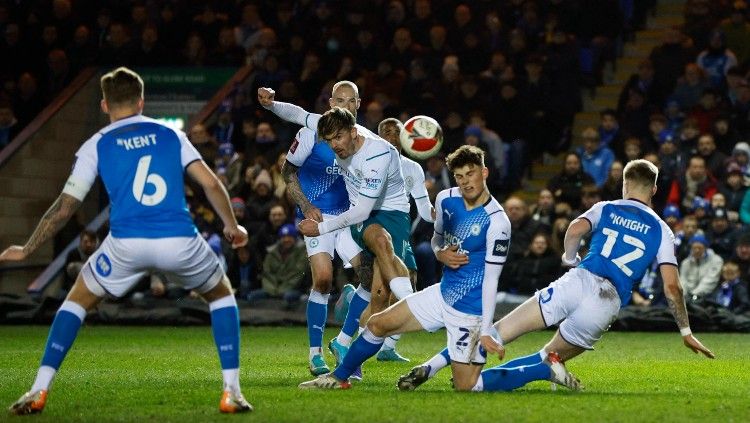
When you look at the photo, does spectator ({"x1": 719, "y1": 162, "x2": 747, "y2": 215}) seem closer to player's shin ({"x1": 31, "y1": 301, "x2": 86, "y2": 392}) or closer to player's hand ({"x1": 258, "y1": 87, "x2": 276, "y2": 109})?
player's hand ({"x1": 258, "y1": 87, "x2": 276, "y2": 109})

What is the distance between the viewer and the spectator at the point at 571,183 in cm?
1889

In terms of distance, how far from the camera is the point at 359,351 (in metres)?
9.30

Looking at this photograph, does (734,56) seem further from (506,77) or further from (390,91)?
(390,91)

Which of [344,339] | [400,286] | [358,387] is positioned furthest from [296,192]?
[358,387]

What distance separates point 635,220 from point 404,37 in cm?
1266

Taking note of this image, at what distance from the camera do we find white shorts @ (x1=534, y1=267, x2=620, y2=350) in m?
9.45

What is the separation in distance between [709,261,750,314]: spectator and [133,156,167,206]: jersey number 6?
36.2ft

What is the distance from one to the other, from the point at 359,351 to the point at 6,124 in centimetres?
1555

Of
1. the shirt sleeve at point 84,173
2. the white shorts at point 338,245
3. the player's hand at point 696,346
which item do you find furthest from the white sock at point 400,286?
the shirt sleeve at point 84,173

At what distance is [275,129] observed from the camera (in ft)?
70.5

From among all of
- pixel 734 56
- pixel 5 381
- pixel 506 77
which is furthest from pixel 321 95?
pixel 5 381

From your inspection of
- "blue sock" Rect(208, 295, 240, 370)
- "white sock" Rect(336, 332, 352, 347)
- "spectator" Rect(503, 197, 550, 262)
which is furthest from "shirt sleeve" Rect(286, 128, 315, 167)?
"spectator" Rect(503, 197, 550, 262)

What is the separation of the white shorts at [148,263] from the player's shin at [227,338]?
0.15 metres

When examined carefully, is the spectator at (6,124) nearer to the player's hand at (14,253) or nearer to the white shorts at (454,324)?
the white shorts at (454,324)
